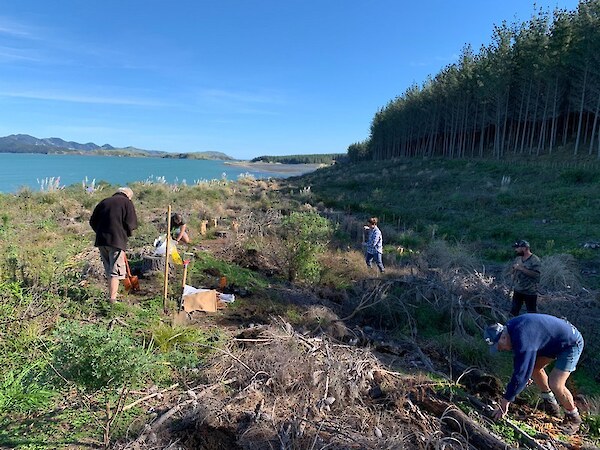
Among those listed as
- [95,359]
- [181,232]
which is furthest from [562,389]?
[181,232]

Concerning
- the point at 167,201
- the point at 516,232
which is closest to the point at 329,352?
the point at 516,232

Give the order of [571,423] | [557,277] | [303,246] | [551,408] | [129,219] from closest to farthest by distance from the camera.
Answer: [571,423] < [551,408] < [129,219] < [303,246] < [557,277]

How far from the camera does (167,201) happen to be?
17.3 m

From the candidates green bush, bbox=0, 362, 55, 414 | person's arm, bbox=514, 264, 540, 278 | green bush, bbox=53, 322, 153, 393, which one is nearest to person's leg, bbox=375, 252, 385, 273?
person's arm, bbox=514, 264, 540, 278

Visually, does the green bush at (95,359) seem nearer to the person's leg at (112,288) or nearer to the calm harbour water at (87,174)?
the person's leg at (112,288)

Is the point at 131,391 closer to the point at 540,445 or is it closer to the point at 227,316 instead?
the point at 227,316

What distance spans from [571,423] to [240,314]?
4.10 metres

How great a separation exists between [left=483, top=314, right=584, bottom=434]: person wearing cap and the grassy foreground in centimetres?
31

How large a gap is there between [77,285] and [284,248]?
153 inches

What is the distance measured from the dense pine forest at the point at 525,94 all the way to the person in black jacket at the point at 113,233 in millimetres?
32050

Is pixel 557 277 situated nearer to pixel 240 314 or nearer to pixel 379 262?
pixel 379 262

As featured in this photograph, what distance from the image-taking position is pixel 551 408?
4.48 m

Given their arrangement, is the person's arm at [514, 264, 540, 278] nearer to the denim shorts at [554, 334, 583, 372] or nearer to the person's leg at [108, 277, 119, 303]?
the denim shorts at [554, 334, 583, 372]

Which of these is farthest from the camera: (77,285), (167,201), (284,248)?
(167,201)
